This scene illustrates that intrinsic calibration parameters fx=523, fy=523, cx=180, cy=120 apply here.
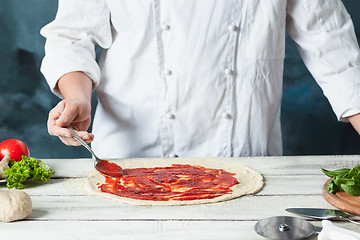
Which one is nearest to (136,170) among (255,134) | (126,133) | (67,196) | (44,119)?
(67,196)

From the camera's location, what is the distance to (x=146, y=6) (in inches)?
64.1

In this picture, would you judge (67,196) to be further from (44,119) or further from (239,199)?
(44,119)

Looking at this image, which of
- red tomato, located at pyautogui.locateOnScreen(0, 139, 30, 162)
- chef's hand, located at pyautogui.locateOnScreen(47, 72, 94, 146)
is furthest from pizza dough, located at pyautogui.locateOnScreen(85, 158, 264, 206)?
red tomato, located at pyautogui.locateOnScreen(0, 139, 30, 162)

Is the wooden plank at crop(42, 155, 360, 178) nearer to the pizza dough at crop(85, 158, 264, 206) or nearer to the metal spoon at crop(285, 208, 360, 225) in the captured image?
the pizza dough at crop(85, 158, 264, 206)

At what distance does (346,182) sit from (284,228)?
215 millimetres

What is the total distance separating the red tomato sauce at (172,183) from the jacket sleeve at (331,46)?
0.50m

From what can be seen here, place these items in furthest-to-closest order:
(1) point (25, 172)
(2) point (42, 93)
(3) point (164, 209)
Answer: (2) point (42, 93) → (1) point (25, 172) → (3) point (164, 209)

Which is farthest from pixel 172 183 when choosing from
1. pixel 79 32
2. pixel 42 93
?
pixel 42 93

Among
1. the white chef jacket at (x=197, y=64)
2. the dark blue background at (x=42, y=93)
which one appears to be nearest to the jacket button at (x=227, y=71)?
the white chef jacket at (x=197, y=64)

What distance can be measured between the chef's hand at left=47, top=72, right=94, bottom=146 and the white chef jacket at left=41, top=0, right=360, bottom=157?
0.04 m

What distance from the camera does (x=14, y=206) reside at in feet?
3.40

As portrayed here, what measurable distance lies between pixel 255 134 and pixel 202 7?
1.44ft

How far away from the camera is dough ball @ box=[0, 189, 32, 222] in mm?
1033

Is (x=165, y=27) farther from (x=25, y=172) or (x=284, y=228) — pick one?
(x=284, y=228)
